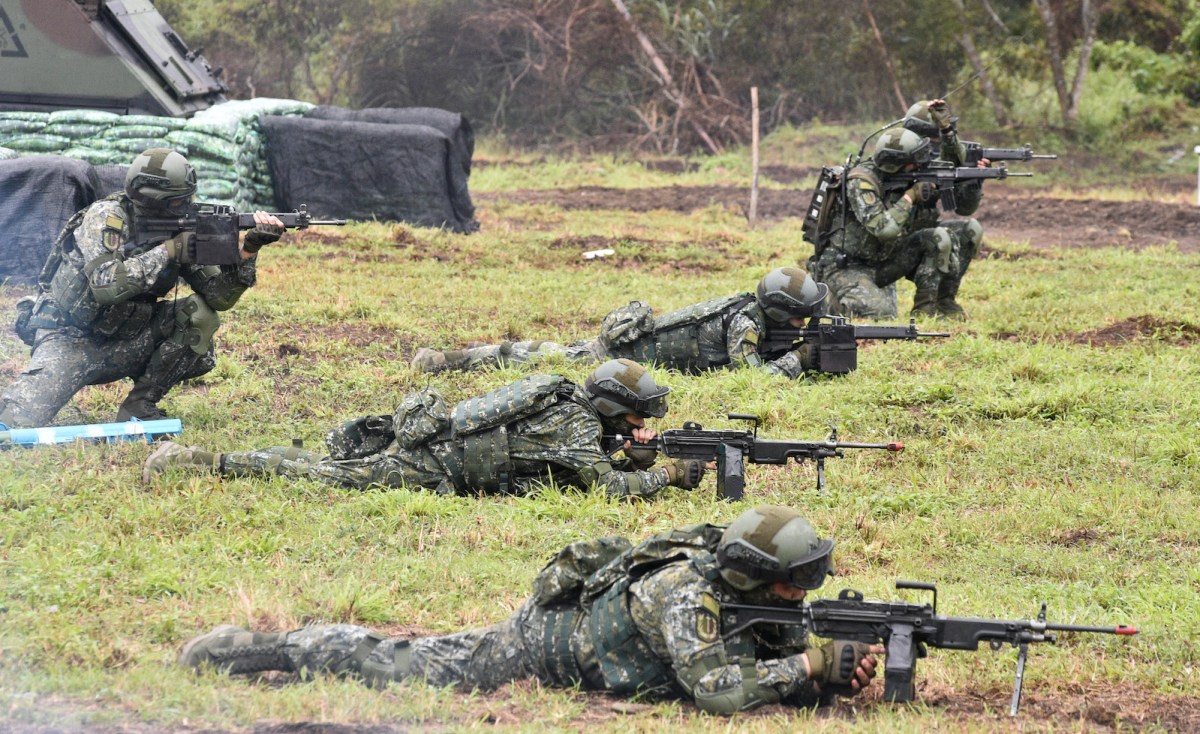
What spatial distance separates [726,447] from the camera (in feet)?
25.5

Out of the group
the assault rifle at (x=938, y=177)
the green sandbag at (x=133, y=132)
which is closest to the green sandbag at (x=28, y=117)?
the green sandbag at (x=133, y=132)

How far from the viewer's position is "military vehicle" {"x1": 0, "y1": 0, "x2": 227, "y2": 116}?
15578mm

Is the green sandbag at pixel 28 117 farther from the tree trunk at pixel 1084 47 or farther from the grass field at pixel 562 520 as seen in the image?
the tree trunk at pixel 1084 47

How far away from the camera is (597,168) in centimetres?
2377

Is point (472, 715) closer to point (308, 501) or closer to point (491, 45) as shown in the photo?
point (308, 501)

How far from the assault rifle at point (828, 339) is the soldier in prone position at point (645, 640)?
16.5 feet

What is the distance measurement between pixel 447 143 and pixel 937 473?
9.87m

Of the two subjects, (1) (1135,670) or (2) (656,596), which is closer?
(2) (656,596)

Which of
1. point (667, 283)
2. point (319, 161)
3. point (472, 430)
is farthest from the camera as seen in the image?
point (319, 161)

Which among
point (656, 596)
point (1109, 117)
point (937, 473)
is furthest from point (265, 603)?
point (1109, 117)

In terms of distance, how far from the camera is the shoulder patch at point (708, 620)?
5066 millimetres

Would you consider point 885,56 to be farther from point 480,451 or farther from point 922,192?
point 480,451

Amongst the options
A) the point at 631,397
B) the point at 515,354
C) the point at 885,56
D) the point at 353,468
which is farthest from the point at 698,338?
the point at 885,56

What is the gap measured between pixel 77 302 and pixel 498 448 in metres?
2.90
